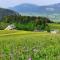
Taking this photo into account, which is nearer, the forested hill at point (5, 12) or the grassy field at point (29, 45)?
the grassy field at point (29, 45)

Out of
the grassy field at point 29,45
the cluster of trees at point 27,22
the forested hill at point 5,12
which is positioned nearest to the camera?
the grassy field at point 29,45

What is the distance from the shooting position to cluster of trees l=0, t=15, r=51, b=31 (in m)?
3.76

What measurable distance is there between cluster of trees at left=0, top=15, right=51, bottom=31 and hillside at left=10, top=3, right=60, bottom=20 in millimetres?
169

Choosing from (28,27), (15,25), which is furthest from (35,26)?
(15,25)

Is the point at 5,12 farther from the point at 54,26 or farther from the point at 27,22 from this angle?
the point at 54,26

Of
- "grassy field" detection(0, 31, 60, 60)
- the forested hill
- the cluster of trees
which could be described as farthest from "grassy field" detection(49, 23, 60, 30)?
the forested hill

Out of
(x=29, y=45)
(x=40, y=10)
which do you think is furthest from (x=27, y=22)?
(x=29, y=45)

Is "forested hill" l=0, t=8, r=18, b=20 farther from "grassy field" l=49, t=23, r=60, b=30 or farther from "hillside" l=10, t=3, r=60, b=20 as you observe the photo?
"grassy field" l=49, t=23, r=60, b=30

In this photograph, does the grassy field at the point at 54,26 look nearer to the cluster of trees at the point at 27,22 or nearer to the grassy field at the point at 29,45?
the cluster of trees at the point at 27,22

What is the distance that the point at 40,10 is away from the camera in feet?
13.3

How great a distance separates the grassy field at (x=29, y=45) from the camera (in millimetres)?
2918

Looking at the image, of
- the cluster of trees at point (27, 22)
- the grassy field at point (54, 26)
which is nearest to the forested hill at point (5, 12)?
the cluster of trees at point (27, 22)

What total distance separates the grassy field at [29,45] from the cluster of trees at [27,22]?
5.3 inches

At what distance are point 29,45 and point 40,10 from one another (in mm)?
1071
